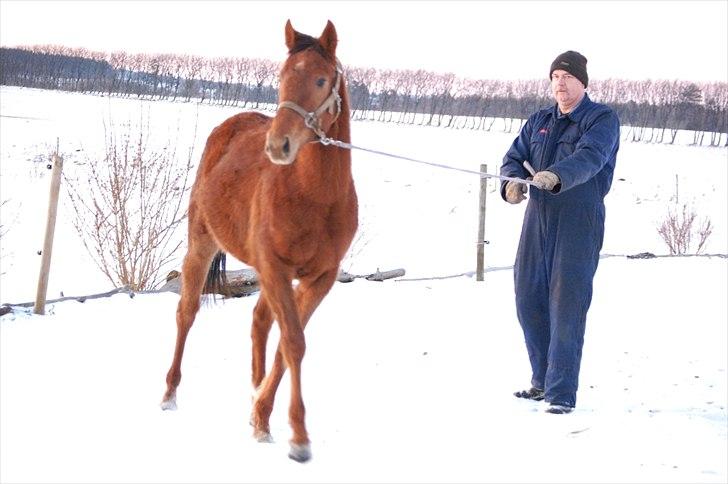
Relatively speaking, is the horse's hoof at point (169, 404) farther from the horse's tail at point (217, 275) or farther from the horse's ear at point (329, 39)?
the horse's ear at point (329, 39)

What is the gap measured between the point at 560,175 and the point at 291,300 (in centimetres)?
185

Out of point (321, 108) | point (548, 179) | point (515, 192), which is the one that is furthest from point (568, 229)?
point (321, 108)

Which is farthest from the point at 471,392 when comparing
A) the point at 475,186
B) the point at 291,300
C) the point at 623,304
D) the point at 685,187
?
the point at 685,187

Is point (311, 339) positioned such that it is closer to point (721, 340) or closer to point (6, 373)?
point (6, 373)

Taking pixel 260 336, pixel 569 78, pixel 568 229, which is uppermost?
pixel 569 78

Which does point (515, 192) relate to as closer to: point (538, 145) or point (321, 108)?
point (538, 145)

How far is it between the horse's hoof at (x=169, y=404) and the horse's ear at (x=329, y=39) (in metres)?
2.39

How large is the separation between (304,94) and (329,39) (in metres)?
0.33

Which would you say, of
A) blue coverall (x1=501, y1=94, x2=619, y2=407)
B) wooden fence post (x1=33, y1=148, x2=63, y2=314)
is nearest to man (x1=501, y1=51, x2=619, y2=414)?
blue coverall (x1=501, y1=94, x2=619, y2=407)

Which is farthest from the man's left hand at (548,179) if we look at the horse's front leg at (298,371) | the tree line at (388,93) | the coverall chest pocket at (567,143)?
the tree line at (388,93)

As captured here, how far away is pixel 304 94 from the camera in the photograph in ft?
10.2

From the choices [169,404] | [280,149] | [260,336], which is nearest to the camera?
[280,149]

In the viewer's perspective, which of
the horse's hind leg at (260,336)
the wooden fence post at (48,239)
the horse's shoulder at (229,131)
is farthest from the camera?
the wooden fence post at (48,239)

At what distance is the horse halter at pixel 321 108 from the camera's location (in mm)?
3066
